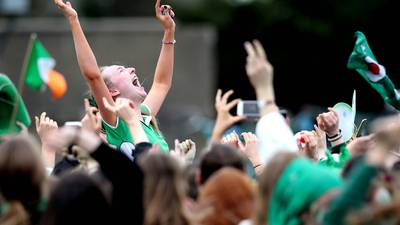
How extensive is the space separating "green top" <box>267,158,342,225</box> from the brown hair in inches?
0.8

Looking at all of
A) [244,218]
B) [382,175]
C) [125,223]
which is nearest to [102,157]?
[125,223]

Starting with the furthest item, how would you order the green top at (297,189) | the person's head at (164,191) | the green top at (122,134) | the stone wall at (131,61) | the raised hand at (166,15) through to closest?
the stone wall at (131,61)
the raised hand at (166,15)
the green top at (122,134)
the person's head at (164,191)
the green top at (297,189)

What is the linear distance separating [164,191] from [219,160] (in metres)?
0.57

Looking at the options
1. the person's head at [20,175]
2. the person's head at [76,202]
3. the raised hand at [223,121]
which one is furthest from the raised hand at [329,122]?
the person's head at [20,175]

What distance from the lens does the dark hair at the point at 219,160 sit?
7398 millimetres

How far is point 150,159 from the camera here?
23.1 ft

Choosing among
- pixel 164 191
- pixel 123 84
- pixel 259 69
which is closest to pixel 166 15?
pixel 123 84

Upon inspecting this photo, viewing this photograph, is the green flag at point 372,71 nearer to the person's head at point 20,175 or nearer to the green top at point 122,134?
the green top at point 122,134

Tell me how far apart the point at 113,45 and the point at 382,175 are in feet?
102

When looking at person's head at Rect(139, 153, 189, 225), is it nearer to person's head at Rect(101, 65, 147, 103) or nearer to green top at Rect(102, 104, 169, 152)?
green top at Rect(102, 104, 169, 152)

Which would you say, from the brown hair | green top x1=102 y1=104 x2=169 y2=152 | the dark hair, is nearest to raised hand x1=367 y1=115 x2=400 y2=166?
the brown hair

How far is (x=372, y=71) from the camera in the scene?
991cm

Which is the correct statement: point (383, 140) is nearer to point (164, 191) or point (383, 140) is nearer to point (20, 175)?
point (164, 191)

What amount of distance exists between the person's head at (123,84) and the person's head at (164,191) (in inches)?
93.2
